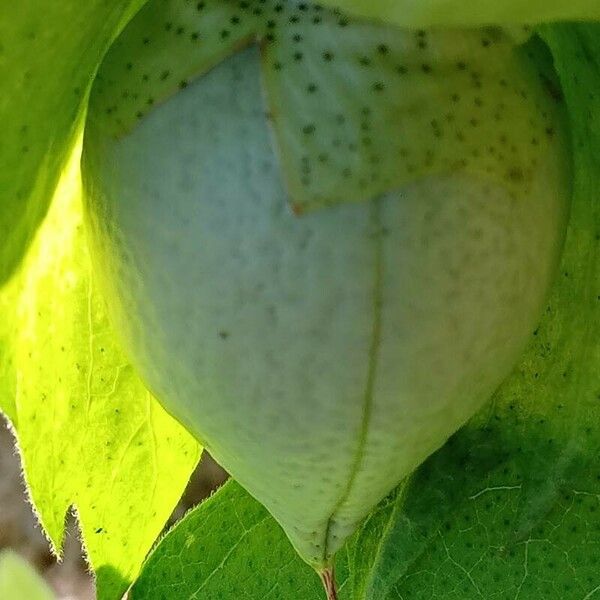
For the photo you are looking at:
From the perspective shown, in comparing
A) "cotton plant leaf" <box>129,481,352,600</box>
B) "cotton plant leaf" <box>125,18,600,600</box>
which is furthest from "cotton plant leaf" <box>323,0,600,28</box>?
"cotton plant leaf" <box>129,481,352,600</box>

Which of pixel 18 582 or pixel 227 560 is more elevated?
pixel 227 560

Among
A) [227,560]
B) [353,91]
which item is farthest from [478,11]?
[227,560]

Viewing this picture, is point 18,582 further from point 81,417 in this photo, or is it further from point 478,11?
point 478,11

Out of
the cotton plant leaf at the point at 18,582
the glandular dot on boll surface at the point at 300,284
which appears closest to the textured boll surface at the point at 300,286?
the glandular dot on boll surface at the point at 300,284

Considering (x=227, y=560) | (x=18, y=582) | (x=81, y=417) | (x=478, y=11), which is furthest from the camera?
(x=18, y=582)

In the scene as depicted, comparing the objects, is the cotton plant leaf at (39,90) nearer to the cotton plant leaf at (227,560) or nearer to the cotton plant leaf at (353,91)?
the cotton plant leaf at (353,91)

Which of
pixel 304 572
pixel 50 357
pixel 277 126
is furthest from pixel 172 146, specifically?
pixel 304 572
